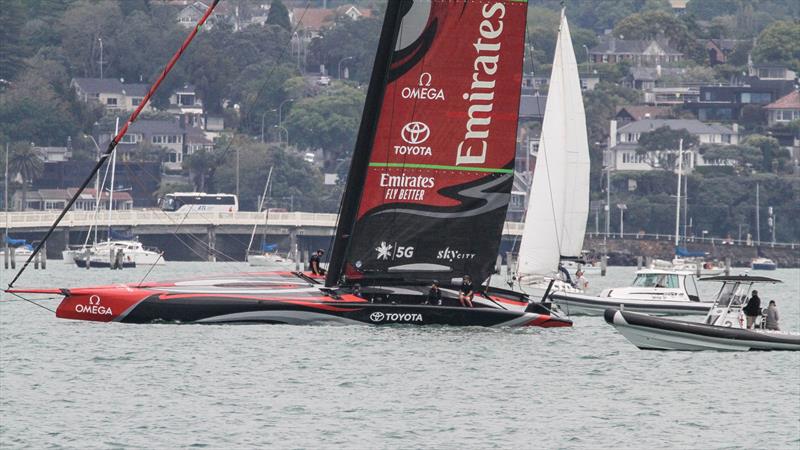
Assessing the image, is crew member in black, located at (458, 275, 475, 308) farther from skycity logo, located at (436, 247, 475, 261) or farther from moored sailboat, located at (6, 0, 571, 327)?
skycity logo, located at (436, 247, 475, 261)

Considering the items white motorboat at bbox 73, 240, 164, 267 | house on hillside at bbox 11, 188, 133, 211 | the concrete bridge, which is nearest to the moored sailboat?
white motorboat at bbox 73, 240, 164, 267

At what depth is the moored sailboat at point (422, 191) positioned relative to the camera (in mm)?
44094

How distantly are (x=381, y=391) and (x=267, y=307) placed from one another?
270 inches

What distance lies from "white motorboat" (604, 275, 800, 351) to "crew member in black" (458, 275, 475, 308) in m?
3.59

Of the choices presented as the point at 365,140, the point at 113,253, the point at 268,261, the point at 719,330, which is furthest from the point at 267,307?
the point at 268,261

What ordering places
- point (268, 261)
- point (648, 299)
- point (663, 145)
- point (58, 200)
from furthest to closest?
point (663, 145) → point (58, 200) → point (268, 261) → point (648, 299)

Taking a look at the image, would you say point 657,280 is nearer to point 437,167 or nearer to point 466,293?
point 466,293

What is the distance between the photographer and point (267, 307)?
43.3 m

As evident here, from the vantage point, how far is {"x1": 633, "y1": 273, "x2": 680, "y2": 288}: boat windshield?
5725cm

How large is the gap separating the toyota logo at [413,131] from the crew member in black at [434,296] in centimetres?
321

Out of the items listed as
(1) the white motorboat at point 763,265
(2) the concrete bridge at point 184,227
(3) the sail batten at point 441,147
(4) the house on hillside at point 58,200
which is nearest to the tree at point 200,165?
(4) the house on hillside at point 58,200

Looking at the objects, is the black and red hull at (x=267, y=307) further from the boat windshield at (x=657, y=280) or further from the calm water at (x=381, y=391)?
the boat windshield at (x=657, y=280)

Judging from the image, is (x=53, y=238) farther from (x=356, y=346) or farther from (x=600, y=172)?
(x=356, y=346)

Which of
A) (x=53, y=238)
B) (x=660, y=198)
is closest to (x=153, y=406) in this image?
(x=53, y=238)
